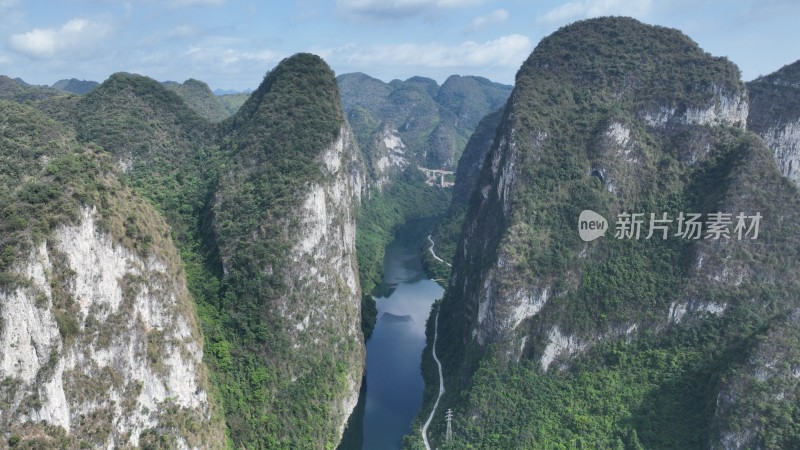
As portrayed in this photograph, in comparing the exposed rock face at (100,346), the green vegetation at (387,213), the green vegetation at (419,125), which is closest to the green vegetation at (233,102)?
the green vegetation at (419,125)

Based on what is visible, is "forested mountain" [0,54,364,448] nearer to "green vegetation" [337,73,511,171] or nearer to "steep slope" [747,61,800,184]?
"steep slope" [747,61,800,184]

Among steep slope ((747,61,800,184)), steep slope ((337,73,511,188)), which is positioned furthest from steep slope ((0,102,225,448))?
steep slope ((337,73,511,188))

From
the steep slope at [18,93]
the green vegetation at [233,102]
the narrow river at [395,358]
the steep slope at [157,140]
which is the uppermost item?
Answer: the green vegetation at [233,102]

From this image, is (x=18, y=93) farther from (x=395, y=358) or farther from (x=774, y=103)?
(x=774, y=103)

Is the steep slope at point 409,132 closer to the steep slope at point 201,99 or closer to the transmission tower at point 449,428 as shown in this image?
the steep slope at point 201,99

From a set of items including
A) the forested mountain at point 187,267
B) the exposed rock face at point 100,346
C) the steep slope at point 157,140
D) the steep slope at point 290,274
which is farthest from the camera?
the steep slope at point 157,140

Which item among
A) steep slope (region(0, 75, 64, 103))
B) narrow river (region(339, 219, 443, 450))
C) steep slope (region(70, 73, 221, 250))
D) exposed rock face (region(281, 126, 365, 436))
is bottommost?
narrow river (region(339, 219, 443, 450))
